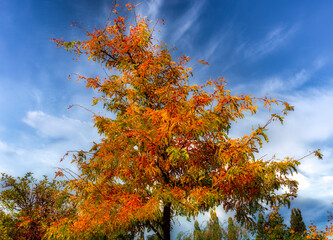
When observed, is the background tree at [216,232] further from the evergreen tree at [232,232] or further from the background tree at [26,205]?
the background tree at [26,205]

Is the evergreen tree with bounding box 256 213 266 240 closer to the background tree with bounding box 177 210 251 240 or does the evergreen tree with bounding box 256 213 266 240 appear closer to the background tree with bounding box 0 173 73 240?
the background tree with bounding box 177 210 251 240

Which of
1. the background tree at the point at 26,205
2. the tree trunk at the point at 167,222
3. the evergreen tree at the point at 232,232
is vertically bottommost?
the evergreen tree at the point at 232,232

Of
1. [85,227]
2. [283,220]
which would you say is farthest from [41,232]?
[283,220]

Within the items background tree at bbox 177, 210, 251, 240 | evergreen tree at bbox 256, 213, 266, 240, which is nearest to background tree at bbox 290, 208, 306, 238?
evergreen tree at bbox 256, 213, 266, 240

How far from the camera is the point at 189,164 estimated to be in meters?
9.13

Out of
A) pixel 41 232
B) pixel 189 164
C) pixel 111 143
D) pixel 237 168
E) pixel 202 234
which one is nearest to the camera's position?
pixel 237 168

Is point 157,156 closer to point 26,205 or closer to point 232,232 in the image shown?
point 232,232

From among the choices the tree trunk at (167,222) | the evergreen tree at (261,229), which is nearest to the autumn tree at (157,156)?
the tree trunk at (167,222)

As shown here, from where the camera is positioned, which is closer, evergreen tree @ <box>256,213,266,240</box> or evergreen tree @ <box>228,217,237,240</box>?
evergreen tree @ <box>228,217,237,240</box>

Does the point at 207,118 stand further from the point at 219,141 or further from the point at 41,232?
the point at 41,232

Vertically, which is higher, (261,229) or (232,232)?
(261,229)

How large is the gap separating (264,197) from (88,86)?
7.90 metres

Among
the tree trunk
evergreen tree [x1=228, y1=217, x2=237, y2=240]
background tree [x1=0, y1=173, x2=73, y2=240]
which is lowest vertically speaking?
evergreen tree [x1=228, y1=217, x2=237, y2=240]

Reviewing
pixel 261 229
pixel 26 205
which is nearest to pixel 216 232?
pixel 261 229
